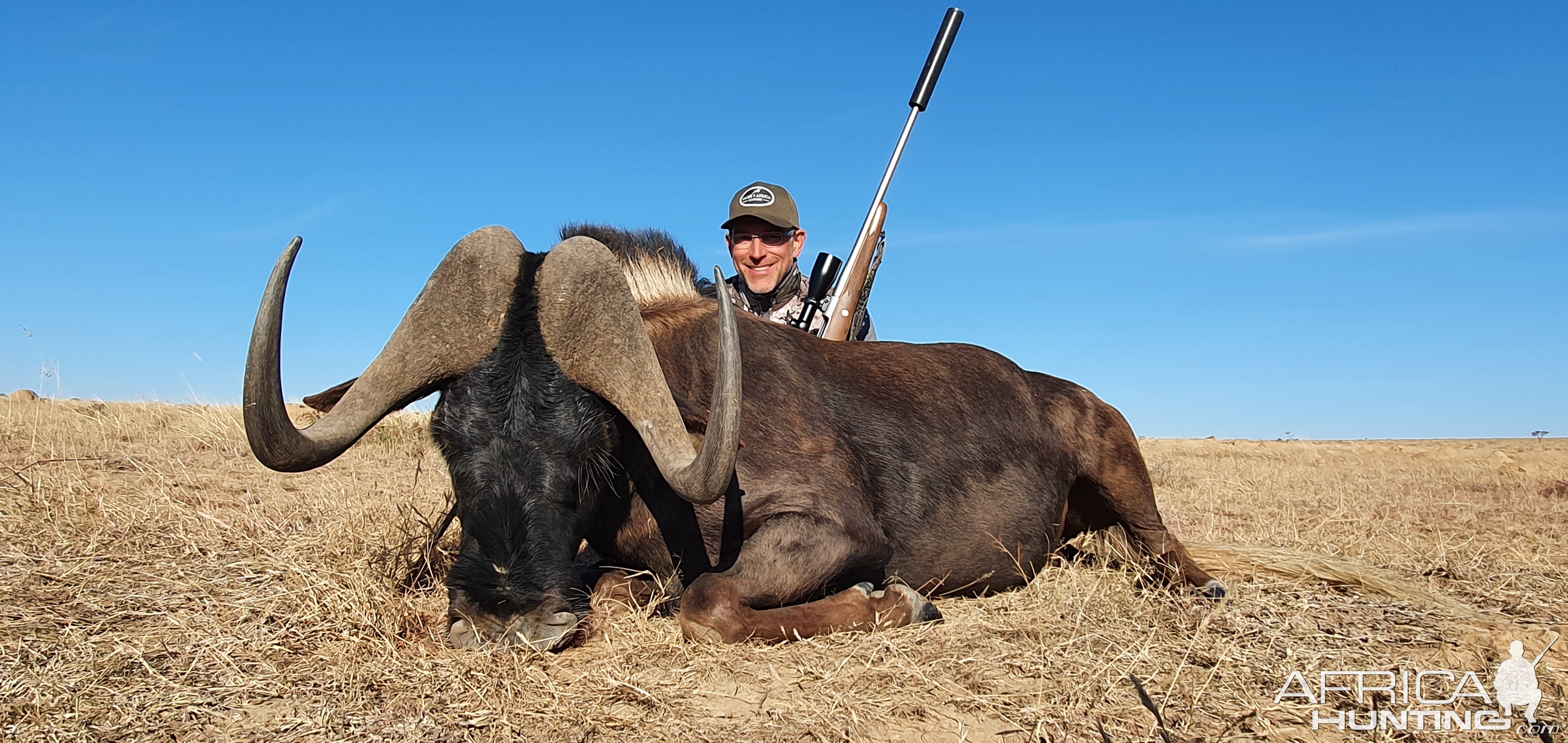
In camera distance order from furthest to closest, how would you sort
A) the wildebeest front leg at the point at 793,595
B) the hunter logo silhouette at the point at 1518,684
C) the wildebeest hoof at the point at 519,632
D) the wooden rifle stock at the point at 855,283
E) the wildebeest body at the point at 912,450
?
the wooden rifle stock at the point at 855,283 → the wildebeest body at the point at 912,450 → the wildebeest front leg at the point at 793,595 → the wildebeest hoof at the point at 519,632 → the hunter logo silhouette at the point at 1518,684

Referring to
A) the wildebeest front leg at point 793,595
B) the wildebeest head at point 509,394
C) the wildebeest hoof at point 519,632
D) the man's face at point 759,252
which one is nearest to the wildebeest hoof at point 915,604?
the wildebeest front leg at point 793,595

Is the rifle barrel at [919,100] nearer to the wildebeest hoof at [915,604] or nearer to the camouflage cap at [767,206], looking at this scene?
the camouflage cap at [767,206]

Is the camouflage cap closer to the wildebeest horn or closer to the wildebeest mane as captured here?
the wildebeest mane

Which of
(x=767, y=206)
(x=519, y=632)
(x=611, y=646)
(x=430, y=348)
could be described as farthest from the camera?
(x=767, y=206)

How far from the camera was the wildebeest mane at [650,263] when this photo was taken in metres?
4.65

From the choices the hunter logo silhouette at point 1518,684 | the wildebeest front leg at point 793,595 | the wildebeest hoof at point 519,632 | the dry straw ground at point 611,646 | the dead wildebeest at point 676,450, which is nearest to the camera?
the dry straw ground at point 611,646

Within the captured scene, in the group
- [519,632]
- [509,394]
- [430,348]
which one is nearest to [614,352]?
[509,394]

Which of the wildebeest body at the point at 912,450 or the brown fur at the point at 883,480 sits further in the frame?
the wildebeest body at the point at 912,450

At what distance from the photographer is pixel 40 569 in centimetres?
380

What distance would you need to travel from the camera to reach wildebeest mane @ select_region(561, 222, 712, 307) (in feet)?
15.3

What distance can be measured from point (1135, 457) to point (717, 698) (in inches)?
133

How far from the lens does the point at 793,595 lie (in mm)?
3738

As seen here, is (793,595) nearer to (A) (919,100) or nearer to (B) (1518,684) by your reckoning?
(B) (1518,684)

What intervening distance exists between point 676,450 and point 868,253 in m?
4.90
